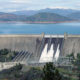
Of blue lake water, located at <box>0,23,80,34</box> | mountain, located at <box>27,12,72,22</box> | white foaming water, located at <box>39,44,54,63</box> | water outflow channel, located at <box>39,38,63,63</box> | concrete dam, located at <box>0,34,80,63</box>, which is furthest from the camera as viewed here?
mountain, located at <box>27,12,72,22</box>

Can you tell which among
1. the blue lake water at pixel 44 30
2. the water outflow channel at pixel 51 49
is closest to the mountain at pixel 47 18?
the blue lake water at pixel 44 30

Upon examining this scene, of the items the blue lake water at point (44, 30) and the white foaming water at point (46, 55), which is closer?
the white foaming water at point (46, 55)

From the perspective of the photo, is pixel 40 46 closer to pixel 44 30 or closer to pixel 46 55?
pixel 46 55

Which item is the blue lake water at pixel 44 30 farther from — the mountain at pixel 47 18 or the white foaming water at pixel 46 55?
the mountain at pixel 47 18

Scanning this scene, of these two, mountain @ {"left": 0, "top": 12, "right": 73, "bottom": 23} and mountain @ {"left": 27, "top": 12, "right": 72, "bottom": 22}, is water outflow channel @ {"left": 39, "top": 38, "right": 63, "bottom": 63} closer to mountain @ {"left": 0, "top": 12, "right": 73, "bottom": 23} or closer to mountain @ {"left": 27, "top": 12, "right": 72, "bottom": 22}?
mountain @ {"left": 0, "top": 12, "right": 73, "bottom": 23}

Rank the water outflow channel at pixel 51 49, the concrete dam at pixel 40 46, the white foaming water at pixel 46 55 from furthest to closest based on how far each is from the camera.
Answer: the concrete dam at pixel 40 46 → the water outflow channel at pixel 51 49 → the white foaming water at pixel 46 55

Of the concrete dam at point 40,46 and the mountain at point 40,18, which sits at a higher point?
the concrete dam at point 40,46

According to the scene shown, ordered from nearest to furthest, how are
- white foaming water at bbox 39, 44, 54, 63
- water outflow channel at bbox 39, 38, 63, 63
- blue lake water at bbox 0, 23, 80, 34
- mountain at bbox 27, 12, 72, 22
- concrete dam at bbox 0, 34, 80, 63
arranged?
white foaming water at bbox 39, 44, 54, 63 < water outflow channel at bbox 39, 38, 63, 63 < concrete dam at bbox 0, 34, 80, 63 < blue lake water at bbox 0, 23, 80, 34 < mountain at bbox 27, 12, 72, 22

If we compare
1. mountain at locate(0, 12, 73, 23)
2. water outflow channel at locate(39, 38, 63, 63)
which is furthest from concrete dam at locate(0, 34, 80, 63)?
mountain at locate(0, 12, 73, 23)
